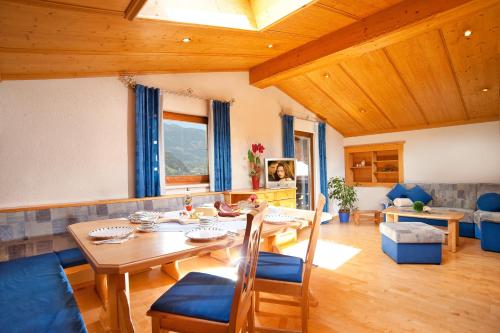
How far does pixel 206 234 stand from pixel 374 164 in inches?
253

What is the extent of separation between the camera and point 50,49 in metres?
2.36

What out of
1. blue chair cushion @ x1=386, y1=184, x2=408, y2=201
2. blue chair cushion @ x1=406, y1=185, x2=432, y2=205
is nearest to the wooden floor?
blue chair cushion @ x1=406, y1=185, x2=432, y2=205

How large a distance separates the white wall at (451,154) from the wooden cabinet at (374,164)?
0.15 m

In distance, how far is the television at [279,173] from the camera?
16.1 ft

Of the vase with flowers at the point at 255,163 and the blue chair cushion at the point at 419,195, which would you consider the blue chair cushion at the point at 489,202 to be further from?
the vase with flowers at the point at 255,163

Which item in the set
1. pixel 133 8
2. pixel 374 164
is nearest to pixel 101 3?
pixel 133 8

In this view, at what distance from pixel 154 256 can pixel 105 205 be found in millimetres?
2100

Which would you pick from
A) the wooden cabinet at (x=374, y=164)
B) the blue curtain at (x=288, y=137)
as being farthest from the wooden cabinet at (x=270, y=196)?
the wooden cabinet at (x=374, y=164)

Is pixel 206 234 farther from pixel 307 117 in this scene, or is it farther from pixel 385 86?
pixel 307 117

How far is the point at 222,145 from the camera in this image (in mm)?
4457

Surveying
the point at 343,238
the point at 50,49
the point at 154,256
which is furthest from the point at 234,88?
the point at 154,256

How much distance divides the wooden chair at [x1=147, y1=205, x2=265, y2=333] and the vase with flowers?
10.5ft

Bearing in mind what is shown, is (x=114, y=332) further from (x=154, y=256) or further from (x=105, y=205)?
(x=105, y=205)

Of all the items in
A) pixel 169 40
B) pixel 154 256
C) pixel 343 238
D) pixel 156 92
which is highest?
pixel 169 40
